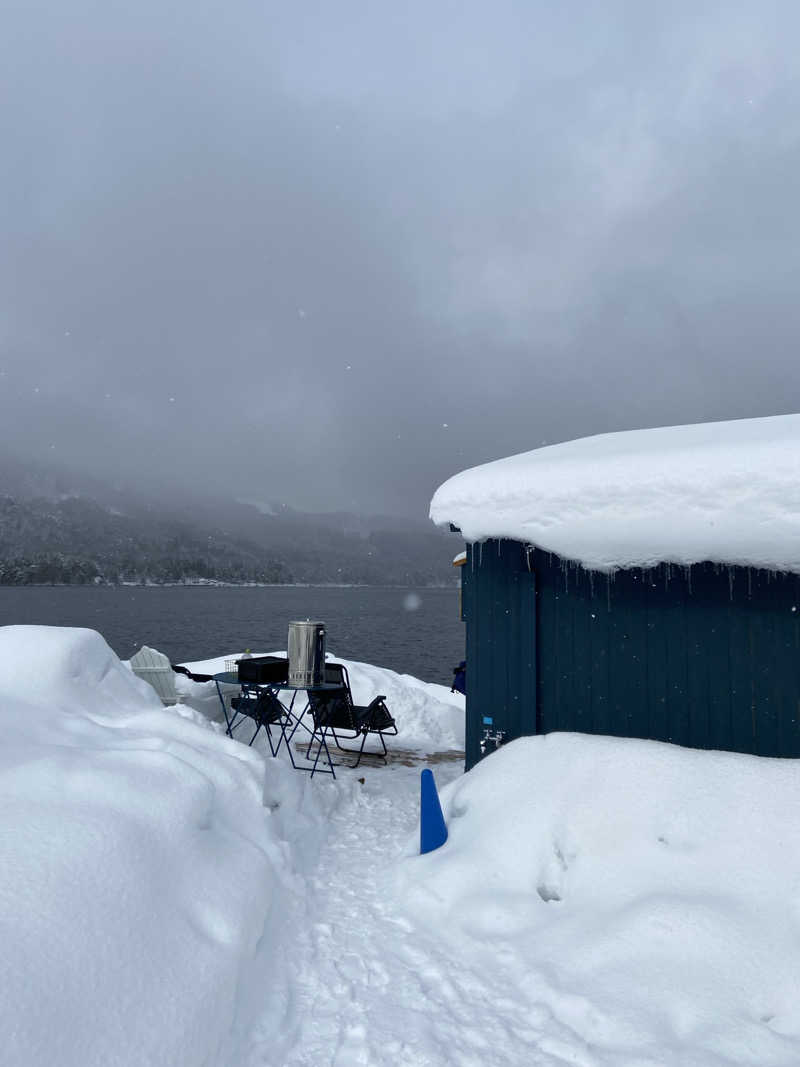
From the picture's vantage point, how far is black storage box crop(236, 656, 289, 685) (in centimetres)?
838

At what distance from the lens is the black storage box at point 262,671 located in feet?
27.5

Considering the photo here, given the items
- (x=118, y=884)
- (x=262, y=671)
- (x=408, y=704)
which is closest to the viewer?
(x=118, y=884)

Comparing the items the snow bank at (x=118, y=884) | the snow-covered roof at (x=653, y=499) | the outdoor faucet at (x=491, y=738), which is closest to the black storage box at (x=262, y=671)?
the snow bank at (x=118, y=884)

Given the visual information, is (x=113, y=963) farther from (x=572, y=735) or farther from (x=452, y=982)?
(x=572, y=735)

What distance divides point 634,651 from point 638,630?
0.66 feet

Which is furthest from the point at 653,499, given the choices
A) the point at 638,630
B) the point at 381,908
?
the point at 381,908

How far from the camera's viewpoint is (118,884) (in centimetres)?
300

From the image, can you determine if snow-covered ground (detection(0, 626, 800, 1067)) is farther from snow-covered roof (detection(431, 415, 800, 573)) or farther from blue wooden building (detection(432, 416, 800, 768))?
snow-covered roof (detection(431, 415, 800, 573))

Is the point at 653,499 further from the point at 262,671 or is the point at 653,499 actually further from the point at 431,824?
the point at 262,671

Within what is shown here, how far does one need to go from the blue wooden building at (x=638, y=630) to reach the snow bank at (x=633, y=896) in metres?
0.69

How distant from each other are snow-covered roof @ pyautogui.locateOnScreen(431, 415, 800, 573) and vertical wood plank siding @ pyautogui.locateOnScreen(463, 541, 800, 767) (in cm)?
45

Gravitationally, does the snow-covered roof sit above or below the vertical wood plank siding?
above

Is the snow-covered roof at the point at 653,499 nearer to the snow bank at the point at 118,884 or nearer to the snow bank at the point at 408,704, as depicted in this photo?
the snow bank at the point at 118,884

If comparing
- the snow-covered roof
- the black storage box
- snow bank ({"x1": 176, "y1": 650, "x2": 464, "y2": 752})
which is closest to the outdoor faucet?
the snow-covered roof
